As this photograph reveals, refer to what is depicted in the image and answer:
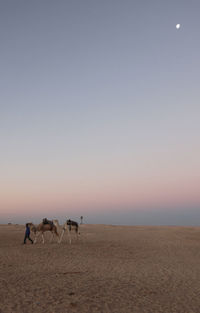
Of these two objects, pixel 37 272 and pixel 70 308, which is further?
pixel 37 272

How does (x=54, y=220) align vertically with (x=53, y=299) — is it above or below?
above

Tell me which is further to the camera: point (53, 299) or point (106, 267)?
point (106, 267)

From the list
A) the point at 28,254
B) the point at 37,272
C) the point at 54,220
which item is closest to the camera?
the point at 37,272

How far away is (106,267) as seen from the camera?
46.0 ft

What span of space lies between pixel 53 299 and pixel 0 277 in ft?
11.2

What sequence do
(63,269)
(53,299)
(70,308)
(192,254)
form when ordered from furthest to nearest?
1. (192,254)
2. (63,269)
3. (53,299)
4. (70,308)

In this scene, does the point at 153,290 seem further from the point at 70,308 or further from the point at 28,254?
the point at 28,254

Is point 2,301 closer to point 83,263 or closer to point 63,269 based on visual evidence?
point 63,269

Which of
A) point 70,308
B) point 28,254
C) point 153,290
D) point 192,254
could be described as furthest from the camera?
point 192,254

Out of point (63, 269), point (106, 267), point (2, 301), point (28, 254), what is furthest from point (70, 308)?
point (28, 254)

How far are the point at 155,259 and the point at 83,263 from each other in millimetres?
4952

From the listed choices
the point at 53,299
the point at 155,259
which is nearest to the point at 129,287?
the point at 53,299

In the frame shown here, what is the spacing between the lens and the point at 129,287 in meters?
10.2

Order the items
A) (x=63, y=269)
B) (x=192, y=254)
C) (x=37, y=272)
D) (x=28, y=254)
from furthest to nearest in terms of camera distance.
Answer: (x=192, y=254) → (x=28, y=254) → (x=63, y=269) → (x=37, y=272)
